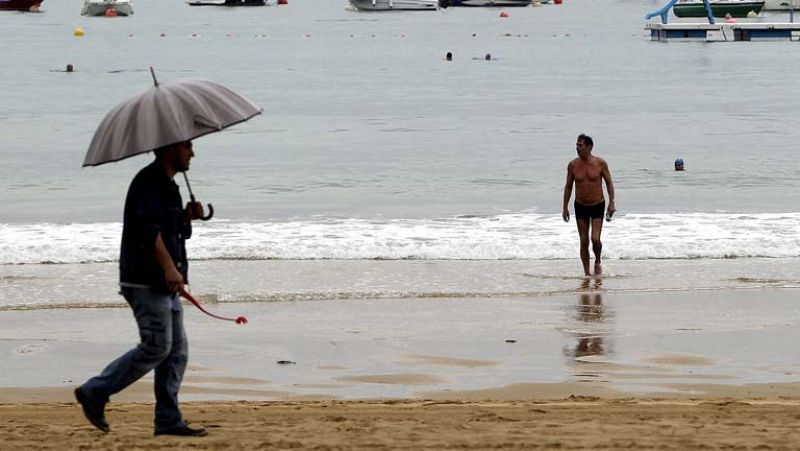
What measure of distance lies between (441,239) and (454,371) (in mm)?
9664

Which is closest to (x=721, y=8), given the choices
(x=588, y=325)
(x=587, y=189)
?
(x=587, y=189)

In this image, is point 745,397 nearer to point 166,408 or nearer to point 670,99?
point 166,408

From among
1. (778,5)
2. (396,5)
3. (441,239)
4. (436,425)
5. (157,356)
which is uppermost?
(157,356)

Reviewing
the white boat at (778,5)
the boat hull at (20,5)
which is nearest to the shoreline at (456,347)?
the white boat at (778,5)

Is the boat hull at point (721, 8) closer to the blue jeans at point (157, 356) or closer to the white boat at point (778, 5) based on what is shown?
the white boat at point (778, 5)

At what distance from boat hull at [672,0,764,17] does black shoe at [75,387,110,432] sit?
89933 millimetres

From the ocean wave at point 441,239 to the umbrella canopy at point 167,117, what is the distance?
10.9 meters

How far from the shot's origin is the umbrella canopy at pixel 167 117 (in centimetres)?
649

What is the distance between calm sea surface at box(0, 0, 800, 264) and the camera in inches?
781

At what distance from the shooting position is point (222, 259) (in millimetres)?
17438

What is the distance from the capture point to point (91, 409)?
6941 millimetres

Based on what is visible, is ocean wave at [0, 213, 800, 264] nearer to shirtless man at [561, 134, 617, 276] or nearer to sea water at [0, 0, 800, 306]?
sea water at [0, 0, 800, 306]

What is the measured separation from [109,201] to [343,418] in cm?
1842

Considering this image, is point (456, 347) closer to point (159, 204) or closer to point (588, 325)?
point (588, 325)
